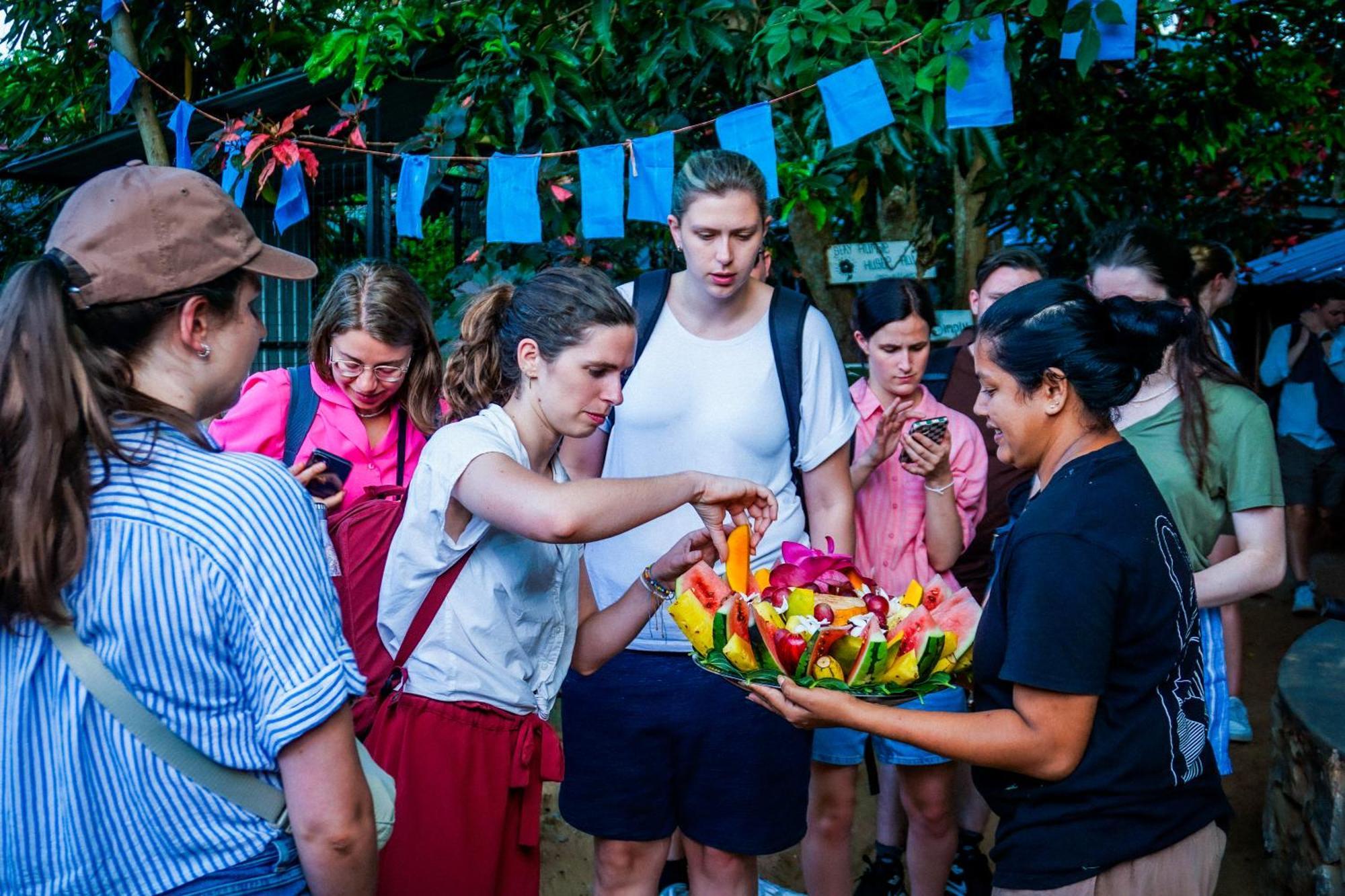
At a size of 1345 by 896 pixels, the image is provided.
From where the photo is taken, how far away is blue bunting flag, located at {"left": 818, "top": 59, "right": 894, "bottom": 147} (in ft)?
13.4

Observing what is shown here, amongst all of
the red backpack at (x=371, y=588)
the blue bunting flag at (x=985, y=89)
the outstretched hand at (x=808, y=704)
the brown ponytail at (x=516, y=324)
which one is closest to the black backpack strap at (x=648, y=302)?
the brown ponytail at (x=516, y=324)

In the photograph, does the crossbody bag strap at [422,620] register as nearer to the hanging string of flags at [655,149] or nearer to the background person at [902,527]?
the background person at [902,527]

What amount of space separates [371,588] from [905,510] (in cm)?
171

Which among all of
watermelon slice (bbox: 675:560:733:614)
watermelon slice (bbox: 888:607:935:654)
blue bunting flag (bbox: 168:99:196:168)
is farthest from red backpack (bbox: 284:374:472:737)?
blue bunting flag (bbox: 168:99:196:168)

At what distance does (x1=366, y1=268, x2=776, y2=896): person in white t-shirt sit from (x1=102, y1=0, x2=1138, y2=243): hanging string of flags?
1.60m

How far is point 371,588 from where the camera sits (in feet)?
8.54

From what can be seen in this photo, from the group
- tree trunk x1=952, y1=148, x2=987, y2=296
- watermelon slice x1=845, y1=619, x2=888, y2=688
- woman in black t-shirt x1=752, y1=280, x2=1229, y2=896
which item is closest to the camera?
woman in black t-shirt x1=752, y1=280, x2=1229, y2=896

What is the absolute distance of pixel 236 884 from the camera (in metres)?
1.53

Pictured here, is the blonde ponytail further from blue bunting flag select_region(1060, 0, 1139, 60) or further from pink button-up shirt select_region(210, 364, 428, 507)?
blue bunting flag select_region(1060, 0, 1139, 60)

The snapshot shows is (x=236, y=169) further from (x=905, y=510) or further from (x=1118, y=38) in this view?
(x=1118, y=38)

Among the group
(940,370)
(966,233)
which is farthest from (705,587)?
(966,233)

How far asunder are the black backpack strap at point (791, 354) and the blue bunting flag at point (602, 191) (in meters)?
1.55

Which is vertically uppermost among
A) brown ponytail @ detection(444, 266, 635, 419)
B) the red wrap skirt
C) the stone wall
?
brown ponytail @ detection(444, 266, 635, 419)

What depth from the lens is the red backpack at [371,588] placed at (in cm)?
233
